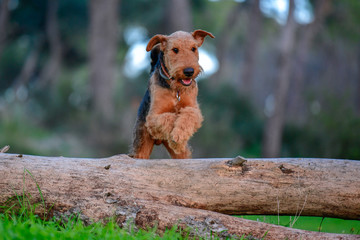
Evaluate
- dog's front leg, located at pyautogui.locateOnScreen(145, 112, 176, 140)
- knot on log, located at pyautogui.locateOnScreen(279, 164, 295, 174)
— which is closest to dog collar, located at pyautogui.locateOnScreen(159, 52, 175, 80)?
dog's front leg, located at pyautogui.locateOnScreen(145, 112, 176, 140)

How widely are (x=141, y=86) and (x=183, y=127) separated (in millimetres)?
14791

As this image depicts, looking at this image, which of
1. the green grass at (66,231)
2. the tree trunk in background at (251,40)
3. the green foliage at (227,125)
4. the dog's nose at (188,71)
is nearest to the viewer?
the green grass at (66,231)

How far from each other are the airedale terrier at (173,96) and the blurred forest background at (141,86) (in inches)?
185

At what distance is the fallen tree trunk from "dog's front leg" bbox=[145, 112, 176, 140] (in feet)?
1.61

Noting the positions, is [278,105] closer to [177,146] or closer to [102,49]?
[102,49]

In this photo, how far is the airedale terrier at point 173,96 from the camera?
13.7ft

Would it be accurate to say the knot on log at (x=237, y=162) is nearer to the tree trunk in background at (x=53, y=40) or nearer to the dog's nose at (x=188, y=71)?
the dog's nose at (x=188, y=71)

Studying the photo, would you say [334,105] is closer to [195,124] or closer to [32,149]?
[32,149]

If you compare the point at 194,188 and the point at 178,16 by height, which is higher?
the point at 178,16

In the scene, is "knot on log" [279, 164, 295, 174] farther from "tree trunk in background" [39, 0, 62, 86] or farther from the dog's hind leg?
"tree trunk in background" [39, 0, 62, 86]

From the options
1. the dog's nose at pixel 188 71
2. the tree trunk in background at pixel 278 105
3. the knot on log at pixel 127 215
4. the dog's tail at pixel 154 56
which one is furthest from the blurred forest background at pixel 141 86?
the knot on log at pixel 127 215

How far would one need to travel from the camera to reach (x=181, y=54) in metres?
4.19

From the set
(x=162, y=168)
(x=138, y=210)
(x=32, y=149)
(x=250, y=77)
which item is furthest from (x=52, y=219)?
(x=250, y=77)

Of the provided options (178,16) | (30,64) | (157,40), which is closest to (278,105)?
(178,16)
